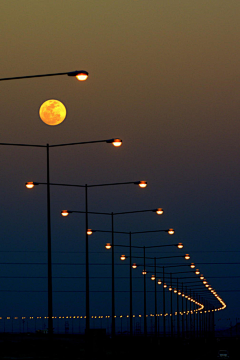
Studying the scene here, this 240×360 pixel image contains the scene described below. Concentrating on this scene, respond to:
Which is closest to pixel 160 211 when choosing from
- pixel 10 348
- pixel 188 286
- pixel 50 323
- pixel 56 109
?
pixel 56 109

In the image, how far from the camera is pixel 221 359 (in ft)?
247

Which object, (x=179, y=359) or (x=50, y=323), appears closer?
(x=50, y=323)

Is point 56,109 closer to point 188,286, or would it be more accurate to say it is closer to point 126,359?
point 126,359

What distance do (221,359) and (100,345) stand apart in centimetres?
3955

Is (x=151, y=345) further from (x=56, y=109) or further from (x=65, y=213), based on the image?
(x=56, y=109)

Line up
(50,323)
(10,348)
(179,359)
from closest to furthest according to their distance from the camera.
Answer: (50,323)
(179,359)
(10,348)

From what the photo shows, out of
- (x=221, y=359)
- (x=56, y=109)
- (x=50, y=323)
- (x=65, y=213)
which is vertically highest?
(x=56, y=109)

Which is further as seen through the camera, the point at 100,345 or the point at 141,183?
the point at 141,183

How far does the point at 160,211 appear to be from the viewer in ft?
185

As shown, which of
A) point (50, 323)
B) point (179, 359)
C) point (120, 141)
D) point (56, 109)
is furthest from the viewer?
point (179, 359)

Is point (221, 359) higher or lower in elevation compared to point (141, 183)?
lower

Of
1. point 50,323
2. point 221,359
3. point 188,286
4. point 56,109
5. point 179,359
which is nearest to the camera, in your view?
point 50,323

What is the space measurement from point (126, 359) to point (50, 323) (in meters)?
26.3

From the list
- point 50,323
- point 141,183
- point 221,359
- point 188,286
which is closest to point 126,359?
point 141,183
